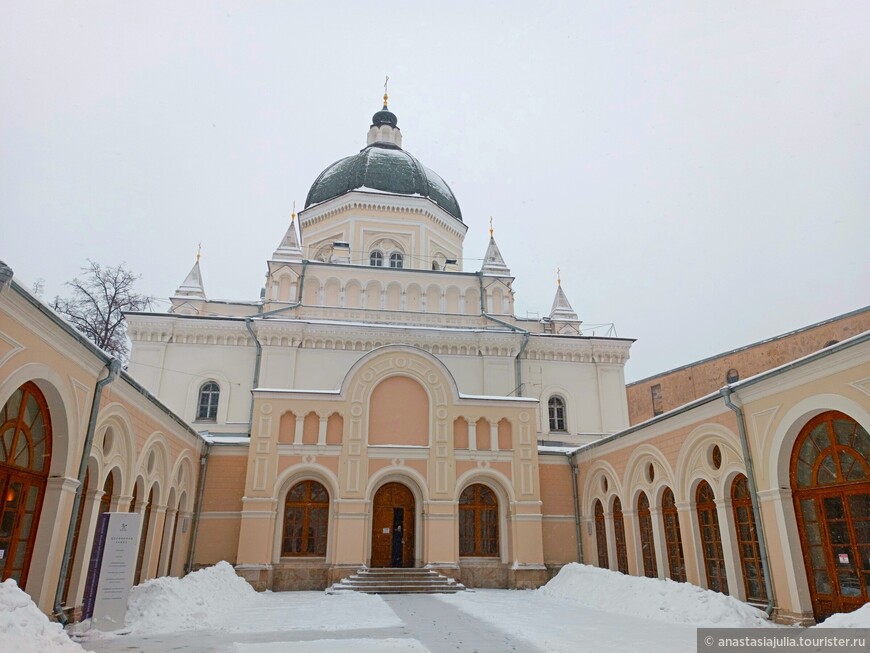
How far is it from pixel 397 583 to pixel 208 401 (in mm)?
11604

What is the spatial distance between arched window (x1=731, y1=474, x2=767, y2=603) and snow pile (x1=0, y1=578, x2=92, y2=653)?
1168cm

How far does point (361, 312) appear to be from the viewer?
26.6 meters

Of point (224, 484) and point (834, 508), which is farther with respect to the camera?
point (224, 484)

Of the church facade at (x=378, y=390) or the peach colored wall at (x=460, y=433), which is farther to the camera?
the peach colored wall at (x=460, y=433)

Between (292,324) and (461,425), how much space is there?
8634 mm

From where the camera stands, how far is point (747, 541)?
1274cm

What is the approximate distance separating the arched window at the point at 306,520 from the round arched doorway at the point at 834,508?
42.0ft

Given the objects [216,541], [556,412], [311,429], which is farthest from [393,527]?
[556,412]

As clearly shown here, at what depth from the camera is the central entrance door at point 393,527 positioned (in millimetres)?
19250

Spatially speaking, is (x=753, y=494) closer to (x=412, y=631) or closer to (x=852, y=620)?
(x=852, y=620)

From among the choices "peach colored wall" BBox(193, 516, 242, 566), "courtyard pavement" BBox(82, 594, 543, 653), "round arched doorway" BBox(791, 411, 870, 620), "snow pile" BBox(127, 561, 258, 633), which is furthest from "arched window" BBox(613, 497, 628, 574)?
"peach colored wall" BBox(193, 516, 242, 566)

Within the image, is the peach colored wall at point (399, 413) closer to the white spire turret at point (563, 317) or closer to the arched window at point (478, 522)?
the arched window at point (478, 522)

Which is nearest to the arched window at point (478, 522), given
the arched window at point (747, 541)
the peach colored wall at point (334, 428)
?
the peach colored wall at point (334, 428)

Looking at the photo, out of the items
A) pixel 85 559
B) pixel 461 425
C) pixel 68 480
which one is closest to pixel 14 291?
pixel 68 480
